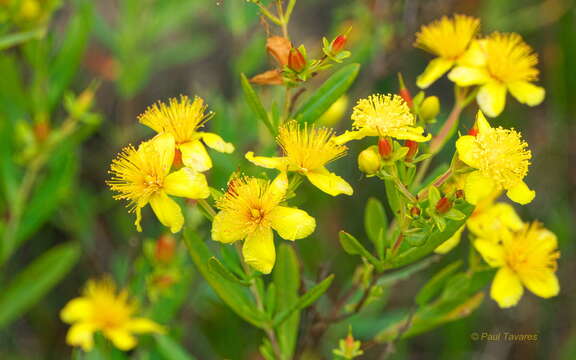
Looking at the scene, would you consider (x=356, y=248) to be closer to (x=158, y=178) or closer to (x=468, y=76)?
(x=158, y=178)

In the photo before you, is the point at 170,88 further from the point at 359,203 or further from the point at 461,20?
the point at 461,20

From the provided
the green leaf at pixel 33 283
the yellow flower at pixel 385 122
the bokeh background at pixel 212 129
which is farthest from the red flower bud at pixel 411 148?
the green leaf at pixel 33 283

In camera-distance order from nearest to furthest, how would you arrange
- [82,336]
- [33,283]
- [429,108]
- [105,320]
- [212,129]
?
[429,108], [82,336], [105,320], [33,283], [212,129]

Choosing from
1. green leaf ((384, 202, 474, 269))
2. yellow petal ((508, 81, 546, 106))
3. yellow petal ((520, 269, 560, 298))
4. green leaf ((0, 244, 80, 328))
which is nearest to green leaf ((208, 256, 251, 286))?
green leaf ((384, 202, 474, 269))

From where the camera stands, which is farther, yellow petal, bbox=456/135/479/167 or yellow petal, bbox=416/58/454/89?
yellow petal, bbox=416/58/454/89

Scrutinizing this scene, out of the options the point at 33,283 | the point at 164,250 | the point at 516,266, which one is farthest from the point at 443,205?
the point at 33,283

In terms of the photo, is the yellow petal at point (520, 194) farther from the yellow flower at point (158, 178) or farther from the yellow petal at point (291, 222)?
the yellow flower at point (158, 178)

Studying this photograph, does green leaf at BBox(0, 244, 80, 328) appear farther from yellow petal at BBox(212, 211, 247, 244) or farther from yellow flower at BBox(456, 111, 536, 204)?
yellow flower at BBox(456, 111, 536, 204)

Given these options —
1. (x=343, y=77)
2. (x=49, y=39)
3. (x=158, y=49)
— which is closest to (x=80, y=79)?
(x=158, y=49)
